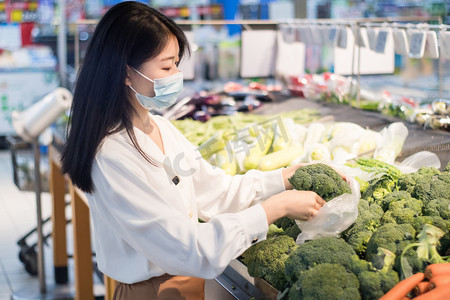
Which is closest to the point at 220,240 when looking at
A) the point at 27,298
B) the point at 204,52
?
the point at 27,298

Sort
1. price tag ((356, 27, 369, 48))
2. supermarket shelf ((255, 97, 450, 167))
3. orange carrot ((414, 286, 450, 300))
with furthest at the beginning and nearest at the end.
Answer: price tag ((356, 27, 369, 48)) → supermarket shelf ((255, 97, 450, 167)) → orange carrot ((414, 286, 450, 300))

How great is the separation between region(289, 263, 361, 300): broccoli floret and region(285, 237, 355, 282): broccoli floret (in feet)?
0.19

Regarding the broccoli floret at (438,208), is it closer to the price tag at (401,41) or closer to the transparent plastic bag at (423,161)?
the transparent plastic bag at (423,161)

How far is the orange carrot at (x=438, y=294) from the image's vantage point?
1524 mm

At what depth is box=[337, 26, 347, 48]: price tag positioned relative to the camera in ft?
12.4

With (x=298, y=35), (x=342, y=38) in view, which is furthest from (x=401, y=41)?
(x=298, y=35)

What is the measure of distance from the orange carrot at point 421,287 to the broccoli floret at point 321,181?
1.51 feet

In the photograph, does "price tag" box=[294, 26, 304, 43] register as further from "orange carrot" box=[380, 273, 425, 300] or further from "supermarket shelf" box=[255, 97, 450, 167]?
"orange carrot" box=[380, 273, 425, 300]

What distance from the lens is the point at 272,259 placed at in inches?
75.2

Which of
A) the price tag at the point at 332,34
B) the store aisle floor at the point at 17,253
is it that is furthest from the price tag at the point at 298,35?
the store aisle floor at the point at 17,253

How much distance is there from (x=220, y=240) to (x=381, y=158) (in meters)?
1.26

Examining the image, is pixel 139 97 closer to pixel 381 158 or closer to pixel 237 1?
pixel 381 158

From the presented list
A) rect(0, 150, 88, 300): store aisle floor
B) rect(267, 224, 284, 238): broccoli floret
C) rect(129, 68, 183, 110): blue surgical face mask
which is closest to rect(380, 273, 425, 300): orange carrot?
rect(267, 224, 284, 238): broccoli floret

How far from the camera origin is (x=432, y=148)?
277 cm
